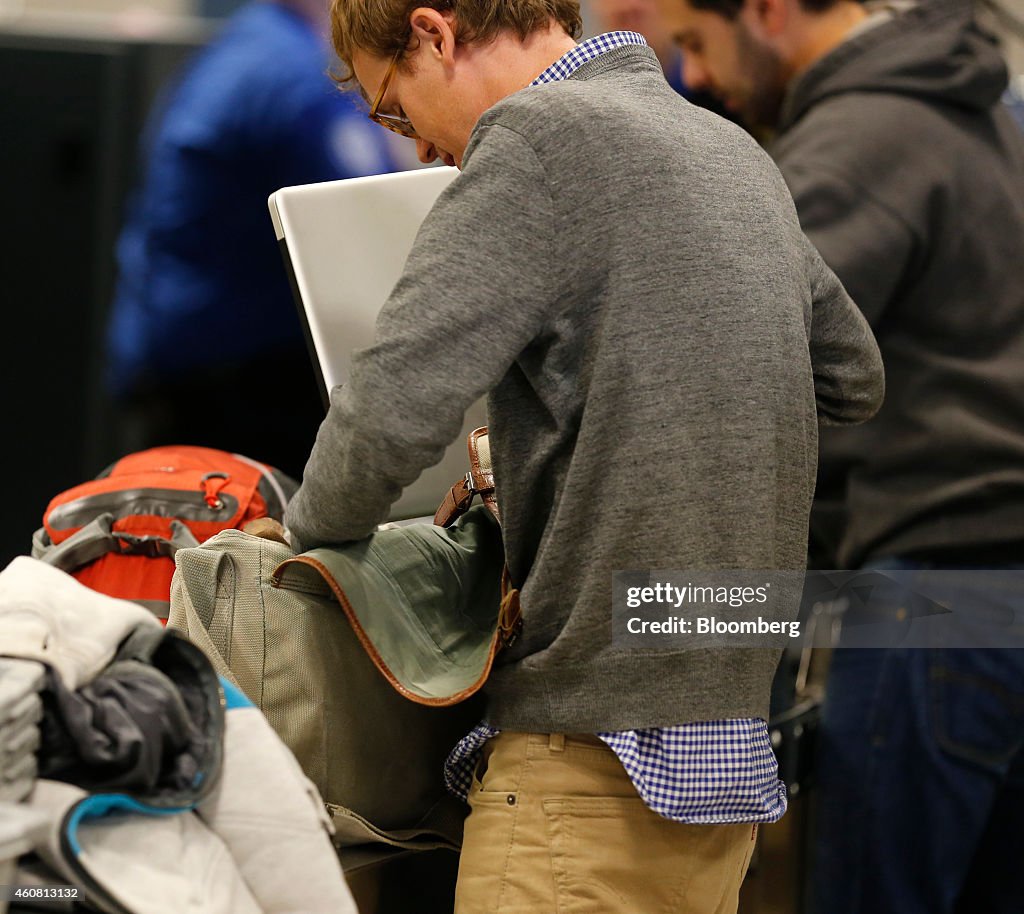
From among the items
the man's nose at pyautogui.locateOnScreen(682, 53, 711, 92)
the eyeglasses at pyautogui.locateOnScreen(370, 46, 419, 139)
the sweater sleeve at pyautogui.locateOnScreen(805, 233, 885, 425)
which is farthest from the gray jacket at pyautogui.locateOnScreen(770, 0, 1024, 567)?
the eyeglasses at pyautogui.locateOnScreen(370, 46, 419, 139)

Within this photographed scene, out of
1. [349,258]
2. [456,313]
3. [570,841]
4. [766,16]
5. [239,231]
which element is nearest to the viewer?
[456,313]

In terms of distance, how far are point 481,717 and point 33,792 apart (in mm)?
604

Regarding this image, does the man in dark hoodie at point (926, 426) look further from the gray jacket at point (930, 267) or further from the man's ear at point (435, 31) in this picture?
the man's ear at point (435, 31)

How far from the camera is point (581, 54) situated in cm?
128

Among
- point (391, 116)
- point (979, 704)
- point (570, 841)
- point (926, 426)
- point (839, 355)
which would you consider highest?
point (391, 116)

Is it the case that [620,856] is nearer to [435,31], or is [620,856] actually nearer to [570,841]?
[570,841]

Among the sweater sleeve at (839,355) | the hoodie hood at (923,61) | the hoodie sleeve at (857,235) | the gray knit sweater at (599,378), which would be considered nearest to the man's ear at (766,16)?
the hoodie hood at (923,61)

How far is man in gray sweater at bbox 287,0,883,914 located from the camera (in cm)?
114

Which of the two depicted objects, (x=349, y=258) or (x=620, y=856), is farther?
(x=349, y=258)

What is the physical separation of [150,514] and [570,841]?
0.69 m

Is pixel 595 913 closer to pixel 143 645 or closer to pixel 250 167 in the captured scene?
pixel 143 645

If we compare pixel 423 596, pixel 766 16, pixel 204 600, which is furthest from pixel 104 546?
pixel 766 16

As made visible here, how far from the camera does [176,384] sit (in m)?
2.54

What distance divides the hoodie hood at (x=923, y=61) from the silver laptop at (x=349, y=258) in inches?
33.2
